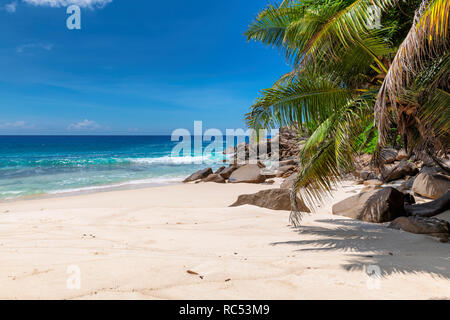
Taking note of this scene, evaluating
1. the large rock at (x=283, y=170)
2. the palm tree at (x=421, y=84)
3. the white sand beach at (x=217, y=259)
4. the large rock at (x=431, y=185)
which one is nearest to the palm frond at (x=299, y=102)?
the palm tree at (x=421, y=84)

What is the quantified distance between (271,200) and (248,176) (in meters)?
7.71

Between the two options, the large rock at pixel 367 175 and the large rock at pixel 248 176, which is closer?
the large rock at pixel 367 175

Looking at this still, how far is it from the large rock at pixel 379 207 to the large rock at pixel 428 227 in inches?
33.5

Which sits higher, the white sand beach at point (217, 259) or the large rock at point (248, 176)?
the large rock at point (248, 176)

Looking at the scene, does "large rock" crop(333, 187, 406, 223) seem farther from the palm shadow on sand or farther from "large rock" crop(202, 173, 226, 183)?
"large rock" crop(202, 173, 226, 183)

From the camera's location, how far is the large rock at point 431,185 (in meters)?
7.93

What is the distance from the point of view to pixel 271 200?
745 cm

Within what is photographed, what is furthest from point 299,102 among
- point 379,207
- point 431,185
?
point 431,185

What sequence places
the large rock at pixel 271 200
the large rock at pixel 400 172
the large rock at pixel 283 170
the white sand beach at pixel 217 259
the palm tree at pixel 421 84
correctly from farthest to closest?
the large rock at pixel 283 170, the large rock at pixel 400 172, the large rock at pixel 271 200, the palm tree at pixel 421 84, the white sand beach at pixel 217 259

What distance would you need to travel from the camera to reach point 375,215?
6062mm

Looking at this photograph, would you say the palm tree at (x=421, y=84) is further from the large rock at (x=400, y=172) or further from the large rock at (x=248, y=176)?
the large rock at (x=248, y=176)

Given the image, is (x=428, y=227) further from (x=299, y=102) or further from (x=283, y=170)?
(x=283, y=170)
